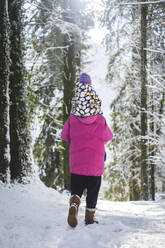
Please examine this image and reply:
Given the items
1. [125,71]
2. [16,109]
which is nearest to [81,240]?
[16,109]

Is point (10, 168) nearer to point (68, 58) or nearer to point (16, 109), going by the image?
Result: point (16, 109)

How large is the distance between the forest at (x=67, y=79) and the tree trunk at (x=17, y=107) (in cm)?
2

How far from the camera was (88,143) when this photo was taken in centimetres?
405

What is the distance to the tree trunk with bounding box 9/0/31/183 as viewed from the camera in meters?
6.35

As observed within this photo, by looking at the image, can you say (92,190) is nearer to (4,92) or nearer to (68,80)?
(4,92)

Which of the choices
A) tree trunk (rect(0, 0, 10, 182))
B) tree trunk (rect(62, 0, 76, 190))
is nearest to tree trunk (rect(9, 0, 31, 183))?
tree trunk (rect(0, 0, 10, 182))

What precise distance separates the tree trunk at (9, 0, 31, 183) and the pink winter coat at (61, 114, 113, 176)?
2636mm

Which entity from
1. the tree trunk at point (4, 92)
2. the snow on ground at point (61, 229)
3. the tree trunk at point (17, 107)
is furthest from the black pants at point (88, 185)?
the tree trunk at point (17, 107)

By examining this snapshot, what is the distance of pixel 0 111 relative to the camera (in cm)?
596

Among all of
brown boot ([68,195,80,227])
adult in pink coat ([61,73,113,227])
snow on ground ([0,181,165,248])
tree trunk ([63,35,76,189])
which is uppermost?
tree trunk ([63,35,76,189])

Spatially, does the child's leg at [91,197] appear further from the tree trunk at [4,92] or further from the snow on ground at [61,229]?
the tree trunk at [4,92]

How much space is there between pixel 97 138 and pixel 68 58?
7.77 metres

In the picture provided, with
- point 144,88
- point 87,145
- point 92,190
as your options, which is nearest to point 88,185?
point 92,190

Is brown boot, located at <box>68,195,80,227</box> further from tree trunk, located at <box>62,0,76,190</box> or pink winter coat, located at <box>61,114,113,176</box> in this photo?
tree trunk, located at <box>62,0,76,190</box>
